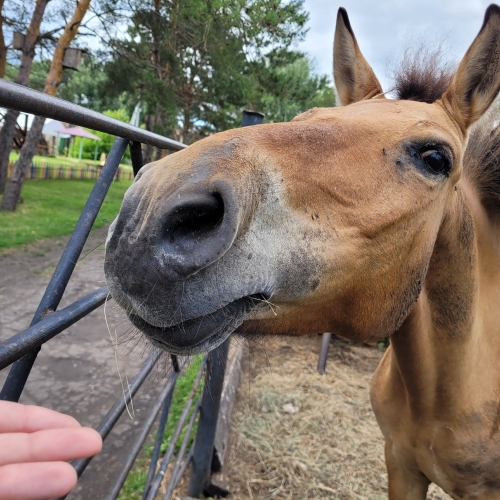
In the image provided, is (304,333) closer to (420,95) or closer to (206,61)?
(420,95)

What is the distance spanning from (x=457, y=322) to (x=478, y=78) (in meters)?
1.07

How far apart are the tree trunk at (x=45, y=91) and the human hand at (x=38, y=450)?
423 inches

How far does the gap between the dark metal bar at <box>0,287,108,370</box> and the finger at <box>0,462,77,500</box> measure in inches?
8.4

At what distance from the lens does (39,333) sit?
1.00 m

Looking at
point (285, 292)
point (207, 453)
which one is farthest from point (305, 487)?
point (285, 292)

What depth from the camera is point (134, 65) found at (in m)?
12.2

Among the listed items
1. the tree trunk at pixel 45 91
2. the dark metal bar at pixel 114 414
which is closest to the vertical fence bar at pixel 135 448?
the dark metal bar at pixel 114 414

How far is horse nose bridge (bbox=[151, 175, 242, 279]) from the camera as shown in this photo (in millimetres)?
942

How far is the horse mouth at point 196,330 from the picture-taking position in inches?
42.0

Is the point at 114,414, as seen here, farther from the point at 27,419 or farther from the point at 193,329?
the point at 193,329

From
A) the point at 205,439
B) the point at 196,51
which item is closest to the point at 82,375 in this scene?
the point at 205,439

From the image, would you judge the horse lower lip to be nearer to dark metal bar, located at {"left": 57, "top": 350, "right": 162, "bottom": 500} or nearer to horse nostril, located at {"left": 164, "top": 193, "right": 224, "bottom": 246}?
horse nostril, located at {"left": 164, "top": 193, "right": 224, "bottom": 246}

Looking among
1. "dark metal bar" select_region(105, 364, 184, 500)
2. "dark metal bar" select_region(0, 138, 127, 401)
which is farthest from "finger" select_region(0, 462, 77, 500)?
"dark metal bar" select_region(105, 364, 184, 500)

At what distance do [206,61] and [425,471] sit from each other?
14180mm
